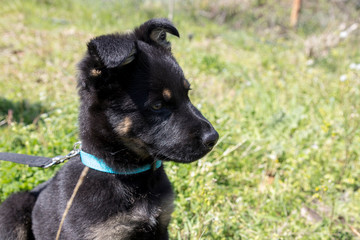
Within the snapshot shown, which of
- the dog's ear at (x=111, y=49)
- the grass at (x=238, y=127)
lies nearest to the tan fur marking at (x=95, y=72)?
the dog's ear at (x=111, y=49)

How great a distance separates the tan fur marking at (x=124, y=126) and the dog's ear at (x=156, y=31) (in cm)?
87

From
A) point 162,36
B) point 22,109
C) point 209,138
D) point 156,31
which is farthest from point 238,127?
point 22,109

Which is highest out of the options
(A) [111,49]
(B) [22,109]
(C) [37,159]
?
(A) [111,49]

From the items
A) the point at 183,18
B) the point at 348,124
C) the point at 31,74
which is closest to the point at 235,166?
the point at 348,124

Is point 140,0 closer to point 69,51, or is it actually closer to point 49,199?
point 69,51

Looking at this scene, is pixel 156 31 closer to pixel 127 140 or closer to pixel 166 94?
pixel 166 94

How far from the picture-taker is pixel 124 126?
8.07 ft

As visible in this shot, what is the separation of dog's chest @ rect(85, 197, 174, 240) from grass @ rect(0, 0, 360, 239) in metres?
0.43

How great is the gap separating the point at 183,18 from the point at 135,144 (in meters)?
10.1

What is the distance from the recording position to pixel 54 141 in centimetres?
Result: 414

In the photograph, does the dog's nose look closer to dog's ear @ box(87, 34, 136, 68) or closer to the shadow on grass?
dog's ear @ box(87, 34, 136, 68)

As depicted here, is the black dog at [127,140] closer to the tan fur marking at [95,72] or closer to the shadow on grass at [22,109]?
the tan fur marking at [95,72]

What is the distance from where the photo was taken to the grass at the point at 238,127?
3508 mm

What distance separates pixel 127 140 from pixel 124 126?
0.13m
